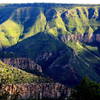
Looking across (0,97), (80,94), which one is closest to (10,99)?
(0,97)

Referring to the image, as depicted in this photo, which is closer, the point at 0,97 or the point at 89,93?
the point at 0,97

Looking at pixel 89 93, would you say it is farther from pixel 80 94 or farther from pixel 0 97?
pixel 0 97

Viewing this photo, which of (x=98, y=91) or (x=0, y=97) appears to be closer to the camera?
(x=0, y=97)

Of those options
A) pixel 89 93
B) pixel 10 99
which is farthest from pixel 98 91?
pixel 10 99

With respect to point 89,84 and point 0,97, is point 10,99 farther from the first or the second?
point 89,84

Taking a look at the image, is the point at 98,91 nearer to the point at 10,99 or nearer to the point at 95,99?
the point at 95,99
